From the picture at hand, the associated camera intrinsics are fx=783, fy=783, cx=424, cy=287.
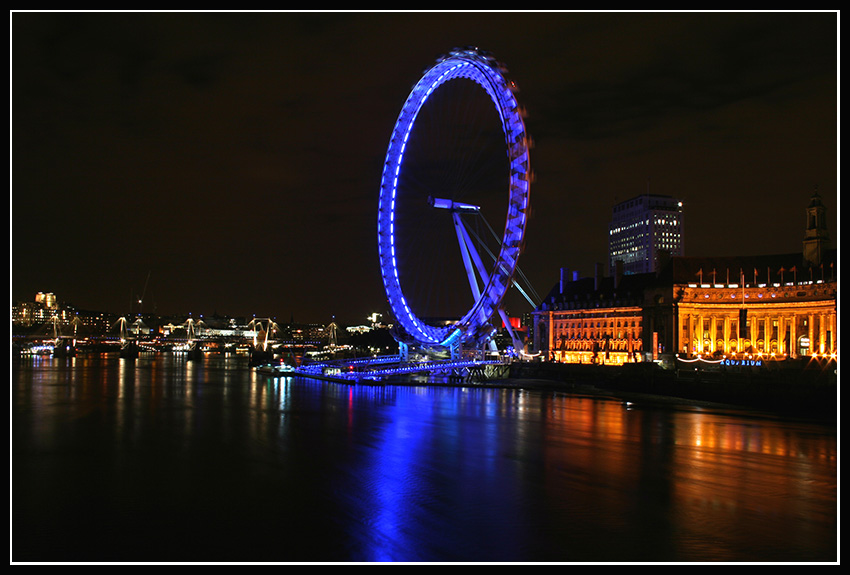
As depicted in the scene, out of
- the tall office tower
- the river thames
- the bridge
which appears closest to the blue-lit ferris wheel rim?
the bridge

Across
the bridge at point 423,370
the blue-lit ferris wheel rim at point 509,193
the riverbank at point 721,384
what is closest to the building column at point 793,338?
the riverbank at point 721,384

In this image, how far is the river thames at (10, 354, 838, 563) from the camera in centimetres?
1491

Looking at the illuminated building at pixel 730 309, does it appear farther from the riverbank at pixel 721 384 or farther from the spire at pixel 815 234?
the riverbank at pixel 721 384

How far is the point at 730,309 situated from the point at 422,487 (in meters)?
53.7

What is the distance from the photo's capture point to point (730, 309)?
67.0m

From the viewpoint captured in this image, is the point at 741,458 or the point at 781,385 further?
the point at 781,385

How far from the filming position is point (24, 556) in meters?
14.3

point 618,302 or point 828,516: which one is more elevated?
point 618,302

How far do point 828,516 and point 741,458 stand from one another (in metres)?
7.41

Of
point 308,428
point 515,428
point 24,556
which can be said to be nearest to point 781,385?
point 515,428

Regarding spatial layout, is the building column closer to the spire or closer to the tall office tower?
the spire

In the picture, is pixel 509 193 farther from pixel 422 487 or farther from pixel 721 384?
pixel 422 487

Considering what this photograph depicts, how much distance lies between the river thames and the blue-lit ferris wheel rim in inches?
634

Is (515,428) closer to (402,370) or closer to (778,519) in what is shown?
(778,519)
